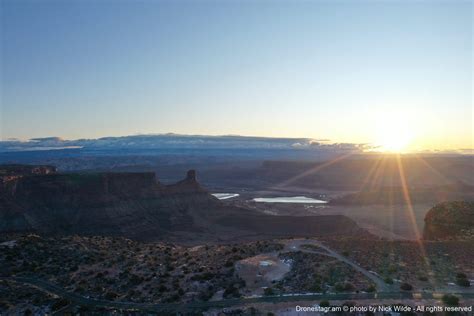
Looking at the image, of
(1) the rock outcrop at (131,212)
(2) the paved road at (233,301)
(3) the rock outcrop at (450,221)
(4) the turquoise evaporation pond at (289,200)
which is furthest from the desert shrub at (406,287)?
(4) the turquoise evaporation pond at (289,200)

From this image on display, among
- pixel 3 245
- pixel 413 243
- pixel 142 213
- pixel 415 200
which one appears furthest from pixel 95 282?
pixel 415 200

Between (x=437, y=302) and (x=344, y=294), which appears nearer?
(x=437, y=302)

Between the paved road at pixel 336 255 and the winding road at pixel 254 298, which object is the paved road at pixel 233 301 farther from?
the paved road at pixel 336 255

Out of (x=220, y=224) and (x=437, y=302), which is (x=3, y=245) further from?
(x=220, y=224)

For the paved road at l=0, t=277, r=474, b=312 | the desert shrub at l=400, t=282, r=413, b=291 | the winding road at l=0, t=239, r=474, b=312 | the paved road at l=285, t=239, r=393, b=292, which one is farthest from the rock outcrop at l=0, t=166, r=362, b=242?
the desert shrub at l=400, t=282, r=413, b=291

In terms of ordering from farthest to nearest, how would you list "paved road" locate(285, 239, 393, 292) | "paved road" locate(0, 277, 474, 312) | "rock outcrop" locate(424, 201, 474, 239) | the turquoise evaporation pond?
the turquoise evaporation pond < "rock outcrop" locate(424, 201, 474, 239) < "paved road" locate(285, 239, 393, 292) < "paved road" locate(0, 277, 474, 312)

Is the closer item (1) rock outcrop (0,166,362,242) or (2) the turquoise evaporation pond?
(1) rock outcrop (0,166,362,242)

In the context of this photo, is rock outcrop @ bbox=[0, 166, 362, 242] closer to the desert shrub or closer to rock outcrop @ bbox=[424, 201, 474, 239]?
rock outcrop @ bbox=[424, 201, 474, 239]

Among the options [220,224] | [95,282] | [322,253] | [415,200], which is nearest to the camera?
[95,282]
